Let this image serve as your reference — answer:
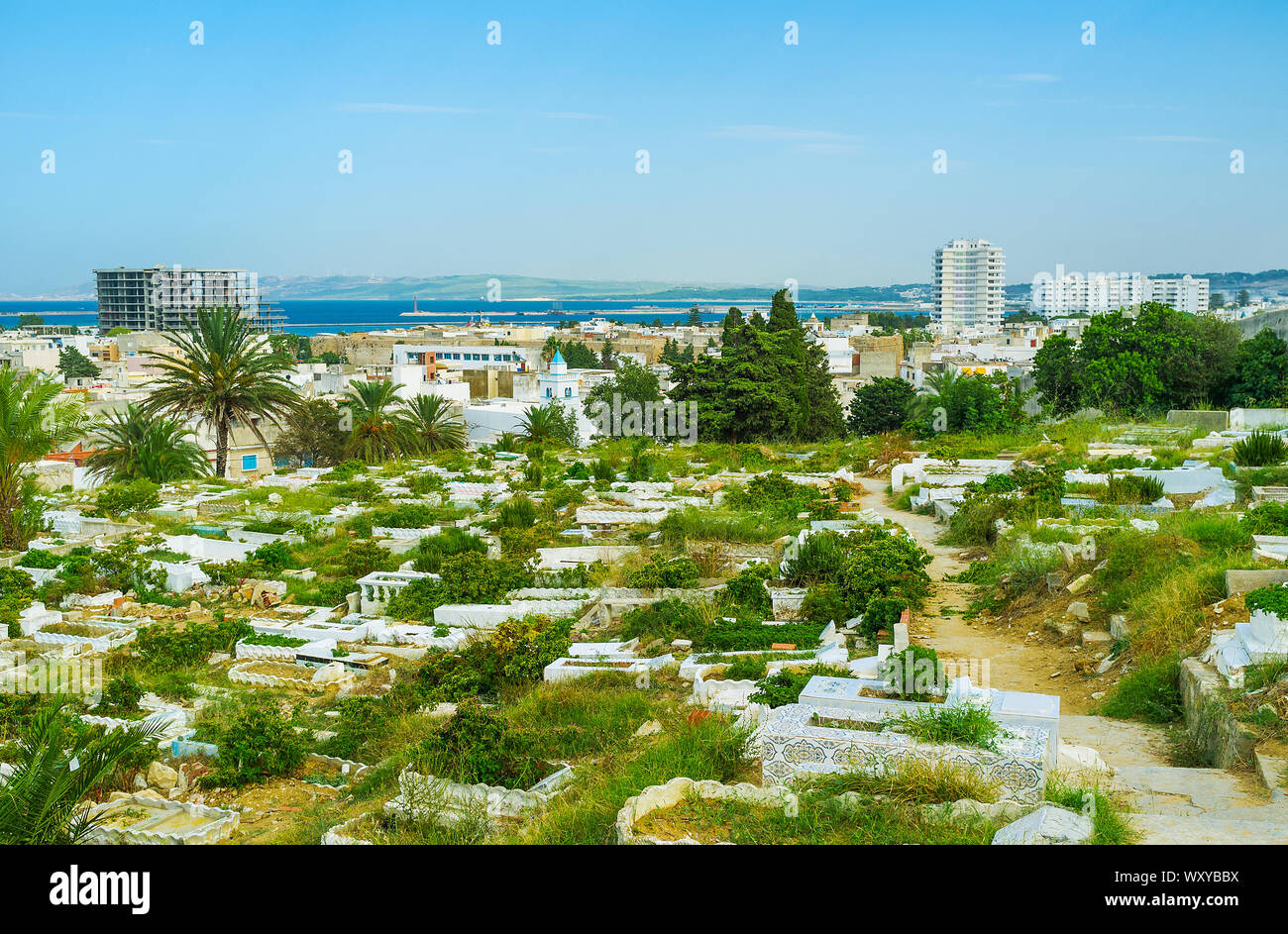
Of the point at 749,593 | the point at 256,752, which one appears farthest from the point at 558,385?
the point at 256,752

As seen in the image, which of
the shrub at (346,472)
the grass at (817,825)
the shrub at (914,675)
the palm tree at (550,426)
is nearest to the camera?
the grass at (817,825)

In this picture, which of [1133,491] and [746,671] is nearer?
[746,671]

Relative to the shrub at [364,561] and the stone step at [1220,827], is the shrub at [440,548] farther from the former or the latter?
the stone step at [1220,827]

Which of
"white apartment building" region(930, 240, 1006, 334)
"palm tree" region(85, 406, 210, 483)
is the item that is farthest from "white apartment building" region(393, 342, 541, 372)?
"white apartment building" region(930, 240, 1006, 334)

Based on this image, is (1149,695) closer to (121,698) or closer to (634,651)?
(634,651)

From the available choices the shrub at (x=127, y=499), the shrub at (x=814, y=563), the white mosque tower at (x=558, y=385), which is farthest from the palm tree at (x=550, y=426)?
the shrub at (x=814, y=563)

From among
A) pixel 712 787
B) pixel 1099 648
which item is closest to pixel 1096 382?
pixel 1099 648
